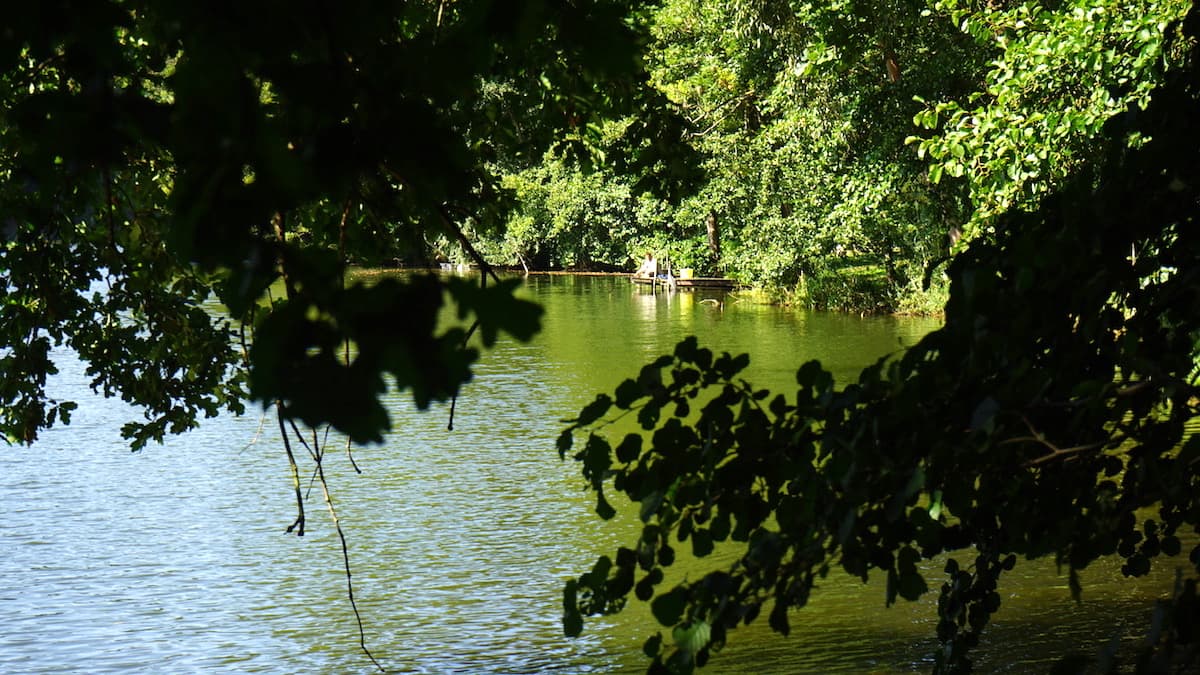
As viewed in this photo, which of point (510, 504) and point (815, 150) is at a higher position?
point (815, 150)

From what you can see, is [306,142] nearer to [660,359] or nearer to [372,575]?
[660,359]

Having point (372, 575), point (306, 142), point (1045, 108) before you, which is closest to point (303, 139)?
point (306, 142)

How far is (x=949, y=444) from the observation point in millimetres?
2123

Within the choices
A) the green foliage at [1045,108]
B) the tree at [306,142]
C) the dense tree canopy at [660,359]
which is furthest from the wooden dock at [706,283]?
the tree at [306,142]

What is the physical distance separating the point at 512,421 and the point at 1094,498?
43.7ft

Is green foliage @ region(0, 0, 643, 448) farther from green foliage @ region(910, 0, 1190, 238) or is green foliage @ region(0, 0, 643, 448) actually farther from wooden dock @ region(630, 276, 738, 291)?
wooden dock @ region(630, 276, 738, 291)

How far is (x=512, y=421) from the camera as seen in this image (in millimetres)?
15727

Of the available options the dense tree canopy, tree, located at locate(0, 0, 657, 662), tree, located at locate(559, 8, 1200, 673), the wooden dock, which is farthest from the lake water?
the wooden dock

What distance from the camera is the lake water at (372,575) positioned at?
7.67m

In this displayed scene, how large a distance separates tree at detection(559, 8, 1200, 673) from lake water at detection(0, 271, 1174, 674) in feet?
5.95

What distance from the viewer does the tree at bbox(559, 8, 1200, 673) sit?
2.05 metres

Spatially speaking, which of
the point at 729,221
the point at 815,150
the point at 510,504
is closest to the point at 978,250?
the point at 510,504

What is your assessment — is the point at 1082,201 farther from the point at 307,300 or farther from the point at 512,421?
the point at 512,421

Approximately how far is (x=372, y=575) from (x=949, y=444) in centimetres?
770
